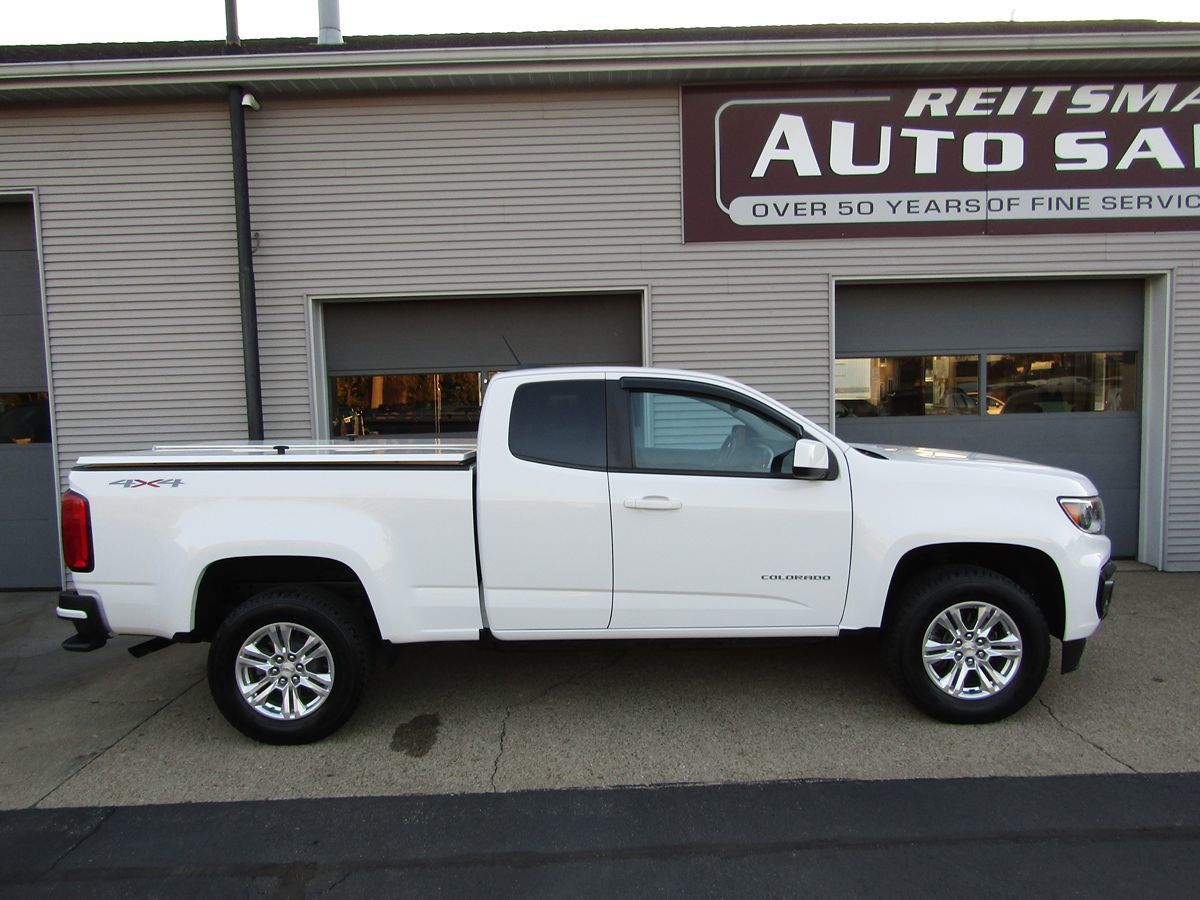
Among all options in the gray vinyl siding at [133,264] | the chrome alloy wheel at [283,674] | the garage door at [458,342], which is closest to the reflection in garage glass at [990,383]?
the garage door at [458,342]

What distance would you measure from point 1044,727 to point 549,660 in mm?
2963

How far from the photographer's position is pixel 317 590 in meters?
4.19

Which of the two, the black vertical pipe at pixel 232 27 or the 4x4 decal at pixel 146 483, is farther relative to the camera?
the black vertical pipe at pixel 232 27

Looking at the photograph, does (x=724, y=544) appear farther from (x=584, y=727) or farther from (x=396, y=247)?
(x=396, y=247)

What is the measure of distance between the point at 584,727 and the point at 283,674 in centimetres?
164

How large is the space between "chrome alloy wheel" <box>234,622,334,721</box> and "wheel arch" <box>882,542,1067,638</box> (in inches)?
121

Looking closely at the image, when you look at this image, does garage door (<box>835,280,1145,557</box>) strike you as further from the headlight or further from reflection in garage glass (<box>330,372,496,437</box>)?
→ reflection in garage glass (<box>330,372,496,437</box>)

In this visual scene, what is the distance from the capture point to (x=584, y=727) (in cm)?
431

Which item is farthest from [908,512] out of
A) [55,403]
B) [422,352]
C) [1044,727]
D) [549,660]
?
[55,403]

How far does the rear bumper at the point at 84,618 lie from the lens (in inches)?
159

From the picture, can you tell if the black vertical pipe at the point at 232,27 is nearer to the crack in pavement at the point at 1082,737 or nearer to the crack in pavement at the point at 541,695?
the crack in pavement at the point at 541,695

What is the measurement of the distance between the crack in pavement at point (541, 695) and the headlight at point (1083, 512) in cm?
251

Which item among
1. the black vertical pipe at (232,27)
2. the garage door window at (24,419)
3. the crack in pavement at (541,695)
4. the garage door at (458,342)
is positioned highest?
the black vertical pipe at (232,27)

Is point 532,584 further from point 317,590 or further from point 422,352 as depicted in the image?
point 422,352
